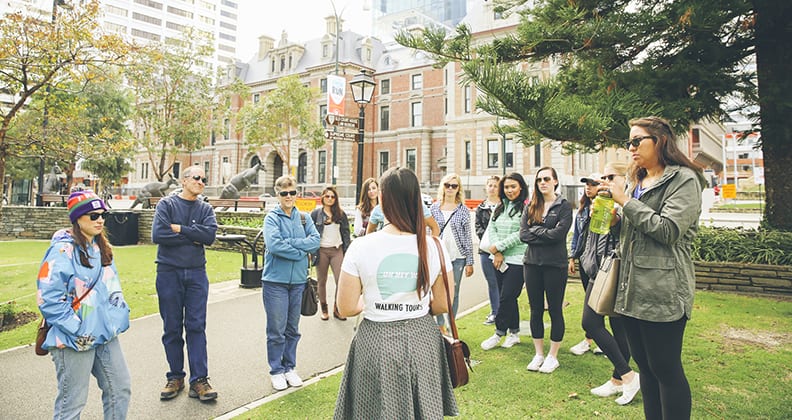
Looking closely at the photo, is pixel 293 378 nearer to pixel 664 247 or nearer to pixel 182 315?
pixel 182 315

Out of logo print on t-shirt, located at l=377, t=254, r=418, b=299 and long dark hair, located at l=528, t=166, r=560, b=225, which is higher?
long dark hair, located at l=528, t=166, r=560, b=225

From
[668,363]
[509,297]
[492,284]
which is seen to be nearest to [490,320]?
[492,284]

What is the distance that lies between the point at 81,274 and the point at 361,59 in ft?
155

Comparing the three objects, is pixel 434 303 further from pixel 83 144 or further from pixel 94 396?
pixel 83 144

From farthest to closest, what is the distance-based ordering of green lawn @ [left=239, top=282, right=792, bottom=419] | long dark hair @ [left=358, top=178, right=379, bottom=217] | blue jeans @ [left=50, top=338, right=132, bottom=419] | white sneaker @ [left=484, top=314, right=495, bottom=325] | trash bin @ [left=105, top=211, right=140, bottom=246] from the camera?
1. trash bin @ [left=105, top=211, right=140, bottom=246]
2. long dark hair @ [left=358, top=178, right=379, bottom=217]
3. white sneaker @ [left=484, top=314, right=495, bottom=325]
4. green lawn @ [left=239, top=282, right=792, bottom=419]
5. blue jeans @ [left=50, top=338, right=132, bottom=419]

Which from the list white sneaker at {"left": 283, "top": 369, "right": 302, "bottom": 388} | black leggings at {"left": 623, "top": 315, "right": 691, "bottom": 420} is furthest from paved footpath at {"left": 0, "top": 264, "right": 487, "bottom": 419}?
black leggings at {"left": 623, "top": 315, "right": 691, "bottom": 420}

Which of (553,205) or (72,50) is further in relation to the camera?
(72,50)

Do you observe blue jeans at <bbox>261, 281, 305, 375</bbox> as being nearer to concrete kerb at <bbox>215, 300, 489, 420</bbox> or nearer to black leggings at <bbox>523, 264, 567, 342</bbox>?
concrete kerb at <bbox>215, 300, 489, 420</bbox>

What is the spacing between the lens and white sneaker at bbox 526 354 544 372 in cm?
438

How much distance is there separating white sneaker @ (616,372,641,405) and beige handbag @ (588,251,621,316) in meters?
1.35

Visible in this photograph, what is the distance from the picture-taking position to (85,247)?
Result: 9.24 feet

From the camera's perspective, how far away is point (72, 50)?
696cm

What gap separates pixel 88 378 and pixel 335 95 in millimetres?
11641

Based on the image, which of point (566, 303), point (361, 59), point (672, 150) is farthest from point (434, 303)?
point (361, 59)
